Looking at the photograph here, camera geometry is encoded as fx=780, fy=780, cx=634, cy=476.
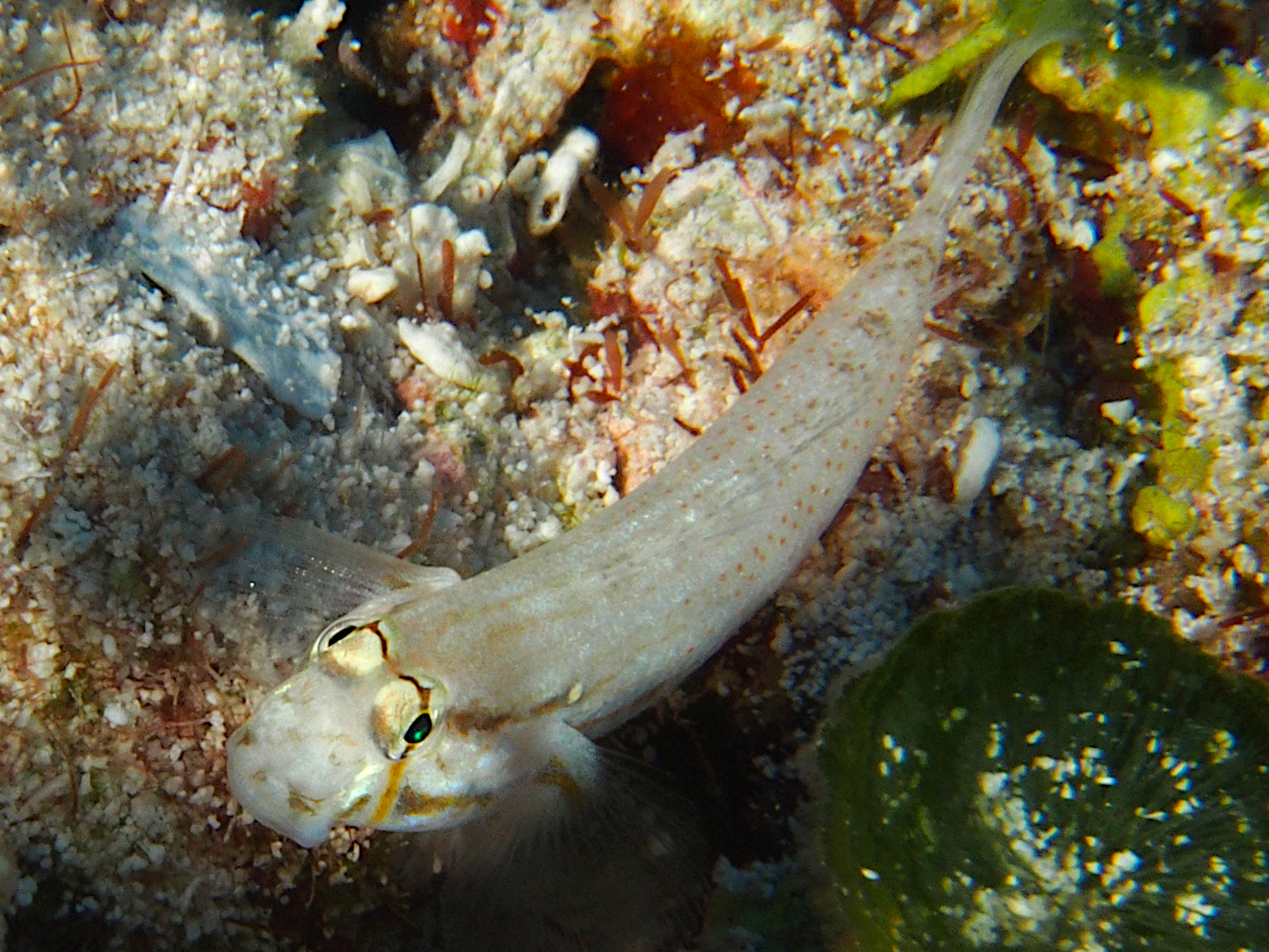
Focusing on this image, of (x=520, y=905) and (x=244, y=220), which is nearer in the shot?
(x=520, y=905)

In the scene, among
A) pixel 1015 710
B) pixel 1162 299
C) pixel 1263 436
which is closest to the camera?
pixel 1015 710

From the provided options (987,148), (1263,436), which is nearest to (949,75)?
(987,148)

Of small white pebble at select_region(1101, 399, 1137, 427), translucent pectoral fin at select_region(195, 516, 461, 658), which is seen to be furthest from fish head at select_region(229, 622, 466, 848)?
small white pebble at select_region(1101, 399, 1137, 427)

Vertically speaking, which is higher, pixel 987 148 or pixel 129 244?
pixel 987 148

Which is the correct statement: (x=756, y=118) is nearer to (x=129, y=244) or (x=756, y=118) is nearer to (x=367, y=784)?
(x=129, y=244)

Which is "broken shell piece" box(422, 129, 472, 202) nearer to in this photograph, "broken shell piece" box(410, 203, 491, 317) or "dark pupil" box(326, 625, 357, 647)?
"broken shell piece" box(410, 203, 491, 317)

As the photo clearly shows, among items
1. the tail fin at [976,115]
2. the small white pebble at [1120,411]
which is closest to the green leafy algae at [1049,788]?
the small white pebble at [1120,411]

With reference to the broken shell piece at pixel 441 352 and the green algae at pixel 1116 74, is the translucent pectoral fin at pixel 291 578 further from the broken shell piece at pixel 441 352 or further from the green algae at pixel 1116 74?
the green algae at pixel 1116 74

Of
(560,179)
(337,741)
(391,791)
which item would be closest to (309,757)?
(337,741)
